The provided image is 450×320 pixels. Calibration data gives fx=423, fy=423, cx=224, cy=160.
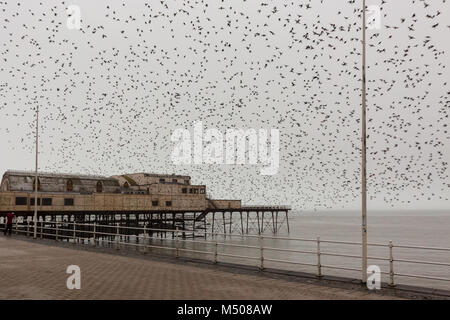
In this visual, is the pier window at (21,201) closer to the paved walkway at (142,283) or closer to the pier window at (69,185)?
the pier window at (69,185)

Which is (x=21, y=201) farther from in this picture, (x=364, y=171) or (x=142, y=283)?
(x=364, y=171)

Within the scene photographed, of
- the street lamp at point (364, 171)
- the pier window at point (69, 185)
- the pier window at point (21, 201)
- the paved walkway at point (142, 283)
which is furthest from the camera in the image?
the pier window at point (69, 185)

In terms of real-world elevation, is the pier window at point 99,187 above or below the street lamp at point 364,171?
below

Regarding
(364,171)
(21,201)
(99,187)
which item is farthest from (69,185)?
(364,171)

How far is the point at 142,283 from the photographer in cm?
1120

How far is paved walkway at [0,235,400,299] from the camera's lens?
978 centimetres

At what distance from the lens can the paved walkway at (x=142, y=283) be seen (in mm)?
9781

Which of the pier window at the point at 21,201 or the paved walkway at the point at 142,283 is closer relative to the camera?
the paved walkway at the point at 142,283

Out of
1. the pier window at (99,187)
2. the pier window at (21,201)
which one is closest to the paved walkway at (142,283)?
the pier window at (21,201)

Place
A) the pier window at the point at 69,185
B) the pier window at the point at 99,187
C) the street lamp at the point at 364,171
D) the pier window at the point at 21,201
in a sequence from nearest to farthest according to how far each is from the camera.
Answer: the street lamp at the point at 364,171 → the pier window at the point at 21,201 → the pier window at the point at 69,185 → the pier window at the point at 99,187
